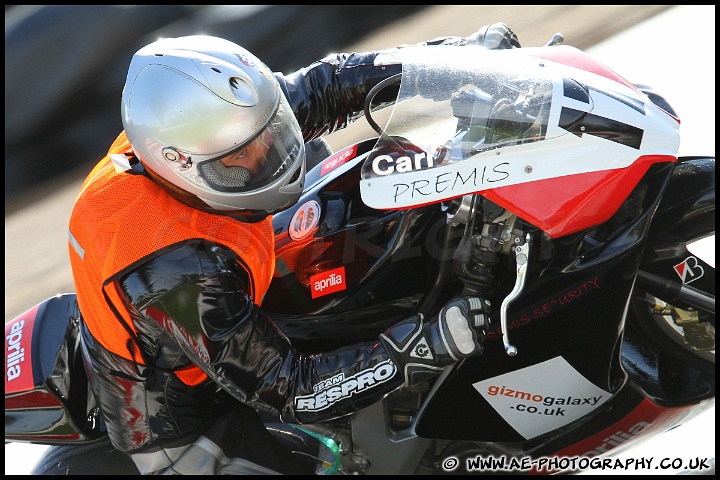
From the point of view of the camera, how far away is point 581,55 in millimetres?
2340

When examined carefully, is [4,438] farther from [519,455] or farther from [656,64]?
[656,64]

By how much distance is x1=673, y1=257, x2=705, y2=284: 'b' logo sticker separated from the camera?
2508 millimetres

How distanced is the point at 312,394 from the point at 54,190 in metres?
3.30

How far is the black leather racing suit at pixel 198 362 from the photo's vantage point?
87.2 inches

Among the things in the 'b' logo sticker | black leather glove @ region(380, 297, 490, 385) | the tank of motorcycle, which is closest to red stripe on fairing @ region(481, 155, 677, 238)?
the tank of motorcycle

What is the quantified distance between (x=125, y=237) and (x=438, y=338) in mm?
866

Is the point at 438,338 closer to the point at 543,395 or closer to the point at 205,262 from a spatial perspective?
the point at 543,395

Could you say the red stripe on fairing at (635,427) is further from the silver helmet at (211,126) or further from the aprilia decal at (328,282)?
the silver helmet at (211,126)

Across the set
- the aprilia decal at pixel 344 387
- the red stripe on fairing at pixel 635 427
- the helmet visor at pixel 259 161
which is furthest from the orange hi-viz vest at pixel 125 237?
the red stripe on fairing at pixel 635 427

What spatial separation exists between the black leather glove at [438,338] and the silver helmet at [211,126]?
527 mm

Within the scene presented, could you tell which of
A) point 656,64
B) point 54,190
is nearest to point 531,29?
point 656,64

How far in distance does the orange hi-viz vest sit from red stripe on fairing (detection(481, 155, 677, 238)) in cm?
69

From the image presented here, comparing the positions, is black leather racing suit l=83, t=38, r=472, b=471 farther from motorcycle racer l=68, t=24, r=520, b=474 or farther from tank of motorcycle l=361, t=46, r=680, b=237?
tank of motorcycle l=361, t=46, r=680, b=237

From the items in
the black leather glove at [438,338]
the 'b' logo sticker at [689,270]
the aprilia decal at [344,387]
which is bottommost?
the aprilia decal at [344,387]
